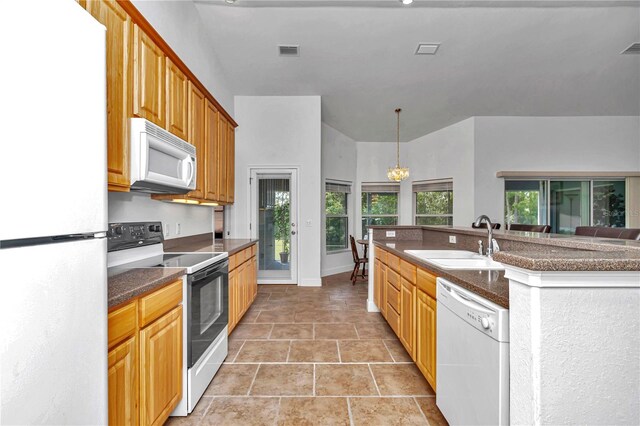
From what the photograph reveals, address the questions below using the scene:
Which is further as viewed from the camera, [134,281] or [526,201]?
[526,201]

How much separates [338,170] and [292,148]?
1.85 meters

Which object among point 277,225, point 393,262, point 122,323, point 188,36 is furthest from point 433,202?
point 122,323

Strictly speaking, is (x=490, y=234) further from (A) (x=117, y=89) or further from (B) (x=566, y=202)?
(B) (x=566, y=202)

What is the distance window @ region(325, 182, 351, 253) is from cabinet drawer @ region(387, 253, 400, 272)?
3.44 metres

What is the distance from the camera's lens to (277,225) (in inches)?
199

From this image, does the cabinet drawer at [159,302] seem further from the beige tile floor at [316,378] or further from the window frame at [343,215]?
the window frame at [343,215]

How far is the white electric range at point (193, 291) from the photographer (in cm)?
178

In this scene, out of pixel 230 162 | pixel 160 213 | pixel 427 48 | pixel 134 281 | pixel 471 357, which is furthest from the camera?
pixel 230 162

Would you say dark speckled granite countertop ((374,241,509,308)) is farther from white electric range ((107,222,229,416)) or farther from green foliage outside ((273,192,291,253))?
green foliage outside ((273,192,291,253))

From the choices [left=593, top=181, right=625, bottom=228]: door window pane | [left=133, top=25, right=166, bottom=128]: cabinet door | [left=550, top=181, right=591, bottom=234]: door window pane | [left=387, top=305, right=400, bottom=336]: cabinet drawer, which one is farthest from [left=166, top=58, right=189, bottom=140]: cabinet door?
[left=593, top=181, right=625, bottom=228]: door window pane

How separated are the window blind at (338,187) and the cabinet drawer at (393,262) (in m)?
3.61

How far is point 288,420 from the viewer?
1756 mm

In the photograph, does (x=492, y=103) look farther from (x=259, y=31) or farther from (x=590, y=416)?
(x=590, y=416)

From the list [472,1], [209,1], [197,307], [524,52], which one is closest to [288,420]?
[197,307]
